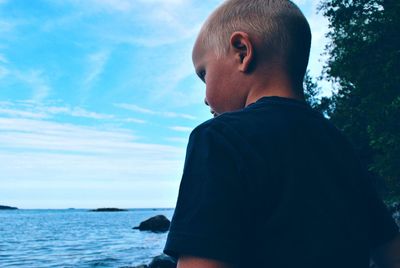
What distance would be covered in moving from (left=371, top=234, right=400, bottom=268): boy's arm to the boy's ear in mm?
982

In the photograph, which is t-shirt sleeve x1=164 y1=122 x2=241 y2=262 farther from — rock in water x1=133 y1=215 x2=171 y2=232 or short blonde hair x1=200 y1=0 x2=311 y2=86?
rock in water x1=133 y1=215 x2=171 y2=232

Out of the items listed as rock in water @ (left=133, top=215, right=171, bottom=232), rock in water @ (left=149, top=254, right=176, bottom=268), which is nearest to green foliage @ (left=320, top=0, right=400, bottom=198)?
rock in water @ (left=149, top=254, right=176, bottom=268)

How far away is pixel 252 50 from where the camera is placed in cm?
149

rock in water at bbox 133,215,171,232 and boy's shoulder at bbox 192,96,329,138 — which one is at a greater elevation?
rock in water at bbox 133,215,171,232

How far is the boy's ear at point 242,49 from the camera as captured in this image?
1486mm

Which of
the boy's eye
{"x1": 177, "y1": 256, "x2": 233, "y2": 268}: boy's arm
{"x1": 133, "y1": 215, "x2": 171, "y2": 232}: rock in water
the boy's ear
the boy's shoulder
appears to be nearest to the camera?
{"x1": 177, "y1": 256, "x2": 233, "y2": 268}: boy's arm

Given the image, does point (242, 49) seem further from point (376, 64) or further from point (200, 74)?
point (376, 64)

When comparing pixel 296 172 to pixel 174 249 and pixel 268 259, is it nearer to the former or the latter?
pixel 268 259

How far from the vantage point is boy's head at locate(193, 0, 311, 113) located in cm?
150

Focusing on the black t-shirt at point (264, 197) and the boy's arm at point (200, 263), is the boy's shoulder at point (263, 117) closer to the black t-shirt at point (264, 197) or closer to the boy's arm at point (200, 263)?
the black t-shirt at point (264, 197)

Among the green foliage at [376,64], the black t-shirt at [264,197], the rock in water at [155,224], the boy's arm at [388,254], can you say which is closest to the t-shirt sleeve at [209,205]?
the black t-shirt at [264,197]

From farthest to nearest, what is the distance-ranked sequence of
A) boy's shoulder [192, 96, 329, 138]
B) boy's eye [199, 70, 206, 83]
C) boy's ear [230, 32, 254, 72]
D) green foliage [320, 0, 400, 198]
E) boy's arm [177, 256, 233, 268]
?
green foliage [320, 0, 400, 198] < boy's eye [199, 70, 206, 83] < boy's ear [230, 32, 254, 72] < boy's shoulder [192, 96, 329, 138] < boy's arm [177, 256, 233, 268]

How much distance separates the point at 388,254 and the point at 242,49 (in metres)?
1.08

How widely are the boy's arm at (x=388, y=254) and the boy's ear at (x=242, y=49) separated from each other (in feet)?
3.22
